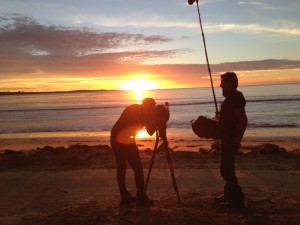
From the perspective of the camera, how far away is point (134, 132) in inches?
254

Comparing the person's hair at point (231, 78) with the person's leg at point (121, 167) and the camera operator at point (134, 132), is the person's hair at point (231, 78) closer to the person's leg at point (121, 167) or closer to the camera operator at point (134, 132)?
the camera operator at point (134, 132)

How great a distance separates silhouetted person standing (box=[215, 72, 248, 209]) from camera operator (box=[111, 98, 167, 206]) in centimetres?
98

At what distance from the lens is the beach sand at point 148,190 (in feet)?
18.6

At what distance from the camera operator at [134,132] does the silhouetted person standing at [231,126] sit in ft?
3.21

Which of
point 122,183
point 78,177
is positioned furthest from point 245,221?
point 78,177

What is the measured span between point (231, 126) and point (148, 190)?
9.37ft

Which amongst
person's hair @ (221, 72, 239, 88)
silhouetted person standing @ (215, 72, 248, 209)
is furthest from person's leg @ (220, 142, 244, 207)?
person's hair @ (221, 72, 239, 88)

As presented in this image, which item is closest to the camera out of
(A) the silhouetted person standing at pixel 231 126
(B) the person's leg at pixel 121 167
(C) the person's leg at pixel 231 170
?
(A) the silhouetted person standing at pixel 231 126

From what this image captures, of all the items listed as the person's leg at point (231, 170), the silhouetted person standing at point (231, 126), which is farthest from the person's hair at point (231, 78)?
the person's leg at point (231, 170)

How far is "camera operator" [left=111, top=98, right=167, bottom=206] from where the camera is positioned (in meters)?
→ 6.18

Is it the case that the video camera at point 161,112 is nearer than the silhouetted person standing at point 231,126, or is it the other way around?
the silhouetted person standing at point 231,126

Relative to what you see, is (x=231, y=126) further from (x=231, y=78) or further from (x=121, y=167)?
(x=121, y=167)

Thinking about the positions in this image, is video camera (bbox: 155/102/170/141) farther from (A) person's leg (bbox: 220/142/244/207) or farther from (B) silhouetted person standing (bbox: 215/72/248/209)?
(A) person's leg (bbox: 220/142/244/207)

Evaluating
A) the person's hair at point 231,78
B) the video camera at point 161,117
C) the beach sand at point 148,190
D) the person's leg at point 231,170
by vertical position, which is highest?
the person's hair at point 231,78
